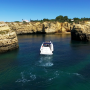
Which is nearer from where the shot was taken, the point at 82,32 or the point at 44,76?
the point at 44,76

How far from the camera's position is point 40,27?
431 ft

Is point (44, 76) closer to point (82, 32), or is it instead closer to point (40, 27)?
point (82, 32)

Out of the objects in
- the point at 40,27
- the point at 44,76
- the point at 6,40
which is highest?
the point at 40,27

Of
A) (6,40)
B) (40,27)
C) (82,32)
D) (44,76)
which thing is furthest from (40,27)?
(44,76)

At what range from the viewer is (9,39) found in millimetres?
45438

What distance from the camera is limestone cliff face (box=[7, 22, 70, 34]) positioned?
419ft

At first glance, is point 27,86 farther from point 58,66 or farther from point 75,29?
point 75,29

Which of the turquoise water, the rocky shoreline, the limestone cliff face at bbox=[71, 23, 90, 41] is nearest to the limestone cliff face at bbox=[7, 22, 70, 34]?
the rocky shoreline

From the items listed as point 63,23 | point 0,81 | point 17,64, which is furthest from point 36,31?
point 0,81

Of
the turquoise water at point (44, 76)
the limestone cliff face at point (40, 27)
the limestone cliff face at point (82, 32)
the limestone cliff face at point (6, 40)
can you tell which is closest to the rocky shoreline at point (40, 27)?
the limestone cliff face at point (40, 27)

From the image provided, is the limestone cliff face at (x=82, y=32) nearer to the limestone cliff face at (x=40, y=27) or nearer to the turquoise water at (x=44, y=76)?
the turquoise water at (x=44, y=76)

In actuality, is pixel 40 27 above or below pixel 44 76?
above

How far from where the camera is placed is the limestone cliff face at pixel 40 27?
12769cm

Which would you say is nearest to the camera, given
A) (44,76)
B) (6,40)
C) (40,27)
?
(44,76)
